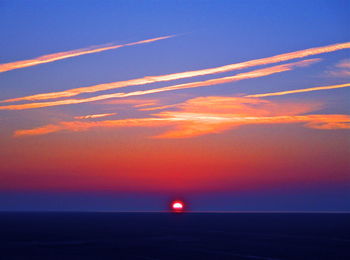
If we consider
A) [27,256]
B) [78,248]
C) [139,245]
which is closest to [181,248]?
[139,245]

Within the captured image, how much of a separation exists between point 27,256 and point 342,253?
2938cm

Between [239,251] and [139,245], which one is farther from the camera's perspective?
[139,245]

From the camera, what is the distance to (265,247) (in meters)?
59.6

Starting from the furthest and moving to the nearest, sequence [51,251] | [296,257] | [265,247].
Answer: [265,247] → [51,251] → [296,257]

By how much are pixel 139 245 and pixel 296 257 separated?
20.8 meters

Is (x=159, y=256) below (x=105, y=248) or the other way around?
below

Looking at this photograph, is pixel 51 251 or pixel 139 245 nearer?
pixel 51 251

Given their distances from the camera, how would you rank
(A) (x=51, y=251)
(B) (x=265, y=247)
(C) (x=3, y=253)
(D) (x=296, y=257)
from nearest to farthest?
1. (D) (x=296, y=257)
2. (C) (x=3, y=253)
3. (A) (x=51, y=251)
4. (B) (x=265, y=247)

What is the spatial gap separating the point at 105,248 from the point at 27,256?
33.8ft

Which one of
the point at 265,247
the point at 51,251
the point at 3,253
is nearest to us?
the point at 3,253

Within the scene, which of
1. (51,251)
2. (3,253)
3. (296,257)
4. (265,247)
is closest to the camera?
(296,257)

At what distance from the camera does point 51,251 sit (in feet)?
183

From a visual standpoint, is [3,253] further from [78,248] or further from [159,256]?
[159,256]

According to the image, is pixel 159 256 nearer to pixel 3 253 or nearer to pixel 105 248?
pixel 105 248
